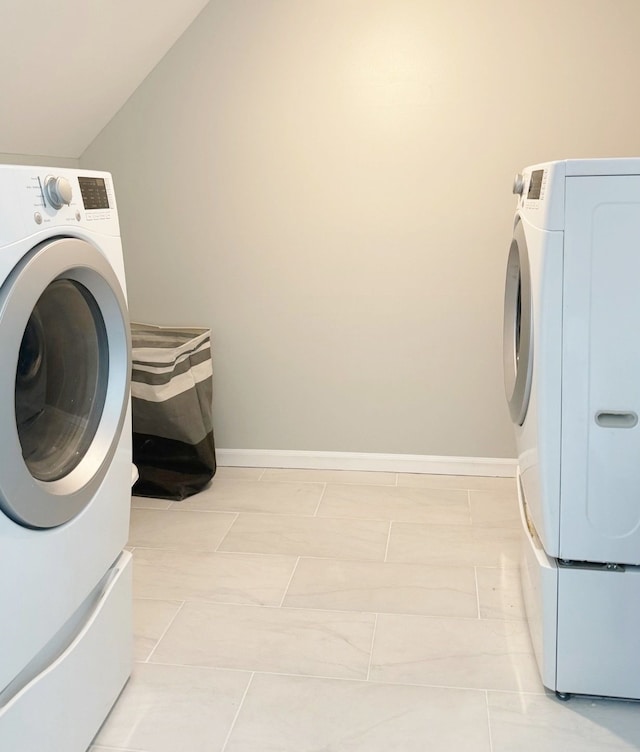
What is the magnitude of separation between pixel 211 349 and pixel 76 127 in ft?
2.82

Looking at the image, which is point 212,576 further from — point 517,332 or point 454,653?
point 517,332

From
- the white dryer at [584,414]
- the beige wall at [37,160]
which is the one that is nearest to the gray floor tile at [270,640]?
the white dryer at [584,414]

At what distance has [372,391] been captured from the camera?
2.89 metres

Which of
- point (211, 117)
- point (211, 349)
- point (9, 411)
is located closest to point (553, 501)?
point (9, 411)

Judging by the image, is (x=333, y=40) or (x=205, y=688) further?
(x=333, y=40)

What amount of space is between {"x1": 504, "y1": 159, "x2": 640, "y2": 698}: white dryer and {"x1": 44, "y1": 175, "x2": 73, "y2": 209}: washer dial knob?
83cm

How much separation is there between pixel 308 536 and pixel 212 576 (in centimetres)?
35

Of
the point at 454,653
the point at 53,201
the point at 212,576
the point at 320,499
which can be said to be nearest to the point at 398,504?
the point at 320,499

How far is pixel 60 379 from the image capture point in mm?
1437

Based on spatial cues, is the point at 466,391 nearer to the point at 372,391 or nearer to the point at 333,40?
the point at 372,391

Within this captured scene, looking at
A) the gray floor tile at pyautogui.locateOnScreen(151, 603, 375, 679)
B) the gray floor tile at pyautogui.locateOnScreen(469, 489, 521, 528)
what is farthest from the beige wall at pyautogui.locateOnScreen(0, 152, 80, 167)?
the gray floor tile at pyautogui.locateOnScreen(469, 489, 521, 528)

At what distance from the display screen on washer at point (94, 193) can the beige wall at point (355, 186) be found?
1346 mm

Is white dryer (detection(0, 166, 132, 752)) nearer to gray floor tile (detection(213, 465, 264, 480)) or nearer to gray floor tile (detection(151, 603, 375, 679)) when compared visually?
gray floor tile (detection(151, 603, 375, 679))

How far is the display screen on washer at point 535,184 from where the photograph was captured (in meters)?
1.59
